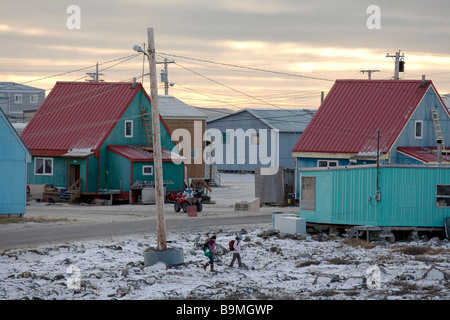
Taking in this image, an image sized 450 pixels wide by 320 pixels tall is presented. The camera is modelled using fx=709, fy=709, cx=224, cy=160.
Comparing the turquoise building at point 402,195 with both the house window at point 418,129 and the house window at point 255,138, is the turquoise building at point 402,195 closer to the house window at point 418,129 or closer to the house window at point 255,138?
the house window at point 418,129

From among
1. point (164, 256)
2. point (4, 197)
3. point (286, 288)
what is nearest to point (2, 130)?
point (4, 197)

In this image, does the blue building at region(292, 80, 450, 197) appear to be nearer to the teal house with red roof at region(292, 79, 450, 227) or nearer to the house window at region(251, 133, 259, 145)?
the teal house with red roof at region(292, 79, 450, 227)

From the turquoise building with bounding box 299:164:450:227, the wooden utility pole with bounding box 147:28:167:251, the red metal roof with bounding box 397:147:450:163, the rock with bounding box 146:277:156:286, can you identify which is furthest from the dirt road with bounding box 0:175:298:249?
the rock with bounding box 146:277:156:286

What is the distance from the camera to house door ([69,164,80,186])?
52.1 meters

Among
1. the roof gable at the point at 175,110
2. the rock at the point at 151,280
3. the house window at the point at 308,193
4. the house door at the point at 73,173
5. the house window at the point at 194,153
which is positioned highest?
the roof gable at the point at 175,110

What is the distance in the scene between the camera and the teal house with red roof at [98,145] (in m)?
50.2

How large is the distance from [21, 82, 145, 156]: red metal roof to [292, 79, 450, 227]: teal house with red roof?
14543 mm

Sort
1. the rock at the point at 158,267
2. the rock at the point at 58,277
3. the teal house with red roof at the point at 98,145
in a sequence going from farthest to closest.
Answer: the teal house with red roof at the point at 98,145 < the rock at the point at 158,267 < the rock at the point at 58,277

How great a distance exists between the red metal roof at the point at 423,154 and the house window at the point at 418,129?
90cm

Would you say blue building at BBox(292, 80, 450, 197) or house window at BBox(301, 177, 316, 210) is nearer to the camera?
house window at BBox(301, 177, 316, 210)

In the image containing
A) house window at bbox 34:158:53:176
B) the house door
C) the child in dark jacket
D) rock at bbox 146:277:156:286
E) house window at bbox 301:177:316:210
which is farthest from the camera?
house window at bbox 34:158:53:176

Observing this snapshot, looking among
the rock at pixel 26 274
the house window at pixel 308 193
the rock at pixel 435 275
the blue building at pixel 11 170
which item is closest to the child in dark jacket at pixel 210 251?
the rock at pixel 26 274

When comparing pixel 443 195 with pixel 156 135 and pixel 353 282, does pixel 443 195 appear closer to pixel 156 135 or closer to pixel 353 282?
pixel 353 282

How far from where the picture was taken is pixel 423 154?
1786 inches
